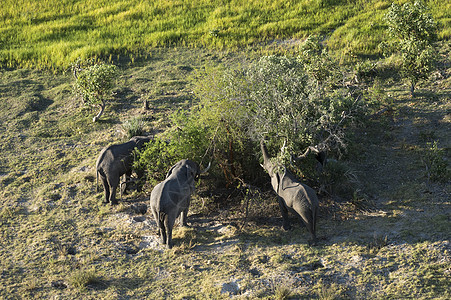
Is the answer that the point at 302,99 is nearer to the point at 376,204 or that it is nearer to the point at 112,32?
the point at 376,204

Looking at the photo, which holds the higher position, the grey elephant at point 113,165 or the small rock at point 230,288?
the grey elephant at point 113,165

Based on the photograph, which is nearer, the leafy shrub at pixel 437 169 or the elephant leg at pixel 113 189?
the leafy shrub at pixel 437 169

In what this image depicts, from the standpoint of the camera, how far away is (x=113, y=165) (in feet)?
39.9

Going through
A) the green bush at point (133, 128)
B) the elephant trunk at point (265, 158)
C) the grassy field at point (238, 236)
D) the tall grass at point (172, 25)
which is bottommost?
the grassy field at point (238, 236)

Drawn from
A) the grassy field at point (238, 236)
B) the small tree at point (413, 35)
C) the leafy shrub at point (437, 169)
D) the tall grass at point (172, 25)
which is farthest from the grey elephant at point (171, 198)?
the tall grass at point (172, 25)

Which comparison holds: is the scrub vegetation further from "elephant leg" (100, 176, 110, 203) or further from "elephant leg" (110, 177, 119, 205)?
"elephant leg" (100, 176, 110, 203)

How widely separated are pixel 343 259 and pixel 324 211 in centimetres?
197

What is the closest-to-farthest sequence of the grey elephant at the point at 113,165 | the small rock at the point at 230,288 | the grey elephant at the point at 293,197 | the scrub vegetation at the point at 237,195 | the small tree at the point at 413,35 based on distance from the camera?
the small rock at the point at 230,288, the scrub vegetation at the point at 237,195, the grey elephant at the point at 293,197, the grey elephant at the point at 113,165, the small tree at the point at 413,35

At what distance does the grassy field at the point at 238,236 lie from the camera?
8.70 meters

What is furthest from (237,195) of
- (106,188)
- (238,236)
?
(106,188)

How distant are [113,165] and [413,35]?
12920 mm

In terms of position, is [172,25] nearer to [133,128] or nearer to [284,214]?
[133,128]

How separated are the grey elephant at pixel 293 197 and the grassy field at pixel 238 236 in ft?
1.53

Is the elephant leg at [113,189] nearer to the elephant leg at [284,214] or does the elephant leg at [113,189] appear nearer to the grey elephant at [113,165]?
the grey elephant at [113,165]
